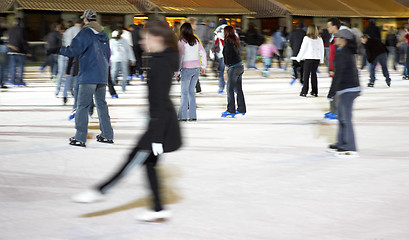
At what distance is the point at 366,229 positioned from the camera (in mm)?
4727

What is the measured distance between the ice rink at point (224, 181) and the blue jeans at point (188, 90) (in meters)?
0.45

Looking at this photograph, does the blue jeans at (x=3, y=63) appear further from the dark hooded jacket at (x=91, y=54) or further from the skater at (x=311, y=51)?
the dark hooded jacket at (x=91, y=54)

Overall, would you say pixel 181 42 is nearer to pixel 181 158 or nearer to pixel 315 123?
pixel 315 123

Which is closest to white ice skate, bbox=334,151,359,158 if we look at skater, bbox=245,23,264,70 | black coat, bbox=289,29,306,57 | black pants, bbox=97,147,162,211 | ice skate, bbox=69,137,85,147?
ice skate, bbox=69,137,85,147

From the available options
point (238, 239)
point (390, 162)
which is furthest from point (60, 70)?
point (238, 239)

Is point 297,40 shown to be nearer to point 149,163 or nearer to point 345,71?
point 345,71

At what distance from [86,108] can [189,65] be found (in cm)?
254

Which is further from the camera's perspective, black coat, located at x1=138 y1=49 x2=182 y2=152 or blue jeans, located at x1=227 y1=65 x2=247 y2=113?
blue jeans, located at x1=227 y1=65 x2=247 y2=113

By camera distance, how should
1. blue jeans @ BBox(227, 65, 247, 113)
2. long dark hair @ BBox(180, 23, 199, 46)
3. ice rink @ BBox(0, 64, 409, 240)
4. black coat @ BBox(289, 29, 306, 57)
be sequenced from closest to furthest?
ice rink @ BBox(0, 64, 409, 240)
long dark hair @ BBox(180, 23, 199, 46)
blue jeans @ BBox(227, 65, 247, 113)
black coat @ BBox(289, 29, 306, 57)

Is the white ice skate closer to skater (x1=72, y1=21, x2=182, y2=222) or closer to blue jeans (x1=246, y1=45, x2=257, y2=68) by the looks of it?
skater (x1=72, y1=21, x2=182, y2=222)

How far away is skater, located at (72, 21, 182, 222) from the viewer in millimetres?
4832

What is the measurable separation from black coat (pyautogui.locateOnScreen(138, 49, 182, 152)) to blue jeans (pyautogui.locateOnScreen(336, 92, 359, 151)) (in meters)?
3.23

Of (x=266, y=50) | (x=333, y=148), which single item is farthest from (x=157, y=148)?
(x=266, y=50)

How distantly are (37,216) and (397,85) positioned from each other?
15.1 metres
